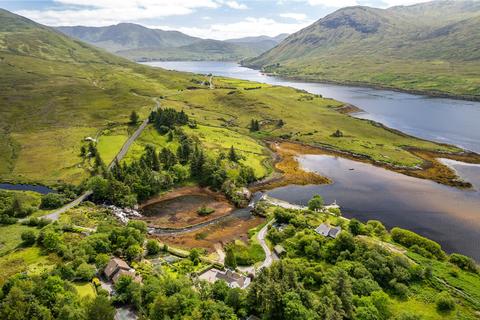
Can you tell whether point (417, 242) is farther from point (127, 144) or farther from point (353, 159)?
point (127, 144)

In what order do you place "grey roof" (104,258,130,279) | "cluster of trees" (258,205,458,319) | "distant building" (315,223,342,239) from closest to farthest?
"cluster of trees" (258,205,458,319) < "grey roof" (104,258,130,279) < "distant building" (315,223,342,239)

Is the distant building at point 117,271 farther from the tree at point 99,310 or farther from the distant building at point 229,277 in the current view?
the distant building at point 229,277

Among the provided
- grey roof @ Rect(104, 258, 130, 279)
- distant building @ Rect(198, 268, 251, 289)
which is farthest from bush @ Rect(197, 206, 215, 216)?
grey roof @ Rect(104, 258, 130, 279)

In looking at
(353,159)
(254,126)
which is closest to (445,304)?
(353,159)

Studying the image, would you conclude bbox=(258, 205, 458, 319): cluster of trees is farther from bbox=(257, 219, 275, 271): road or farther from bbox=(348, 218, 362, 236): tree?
bbox=(257, 219, 275, 271): road

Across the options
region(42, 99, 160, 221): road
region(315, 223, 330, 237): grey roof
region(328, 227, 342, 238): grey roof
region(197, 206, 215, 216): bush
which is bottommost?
region(197, 206, 215, 216): bush

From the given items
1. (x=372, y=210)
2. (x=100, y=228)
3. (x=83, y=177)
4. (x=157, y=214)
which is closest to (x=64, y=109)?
(x=83, y=177)

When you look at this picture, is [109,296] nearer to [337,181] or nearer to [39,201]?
[39,201]

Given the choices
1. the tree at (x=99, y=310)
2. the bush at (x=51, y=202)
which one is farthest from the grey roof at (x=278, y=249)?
the bush at (x=51, y=202)
